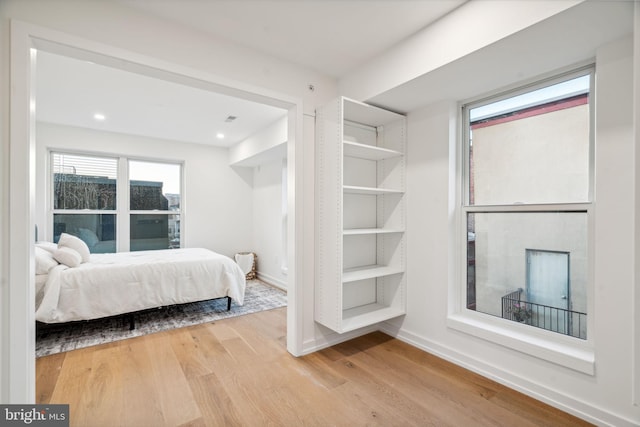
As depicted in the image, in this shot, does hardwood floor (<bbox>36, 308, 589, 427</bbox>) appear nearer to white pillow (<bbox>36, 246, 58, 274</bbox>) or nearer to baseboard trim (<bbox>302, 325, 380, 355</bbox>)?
baseboard trim (<bbox>302, 325, 380, 355</bbox>)

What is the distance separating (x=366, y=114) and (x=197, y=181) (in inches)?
155

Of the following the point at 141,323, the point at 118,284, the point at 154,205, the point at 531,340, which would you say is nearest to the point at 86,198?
the point at 154,205

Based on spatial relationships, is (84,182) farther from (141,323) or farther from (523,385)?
(523,385)

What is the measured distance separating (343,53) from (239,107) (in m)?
1.80

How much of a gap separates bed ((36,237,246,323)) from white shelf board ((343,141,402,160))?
216cm

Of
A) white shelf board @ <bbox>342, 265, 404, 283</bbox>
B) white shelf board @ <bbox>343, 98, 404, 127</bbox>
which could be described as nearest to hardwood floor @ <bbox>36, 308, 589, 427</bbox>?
white shelf board @ <bbox>342, 265, 404, 283</bbox>

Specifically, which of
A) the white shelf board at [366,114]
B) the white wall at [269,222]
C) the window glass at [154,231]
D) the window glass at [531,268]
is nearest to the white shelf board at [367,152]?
the white shelf board at [366,114]

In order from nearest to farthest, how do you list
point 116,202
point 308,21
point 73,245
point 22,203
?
point 22,203
point 308,21
point 73,245
point 116,202

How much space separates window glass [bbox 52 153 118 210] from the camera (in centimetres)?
454

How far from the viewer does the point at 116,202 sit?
4934 millimetres

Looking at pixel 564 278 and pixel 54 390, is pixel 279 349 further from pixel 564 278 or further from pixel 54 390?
pixel 564 278

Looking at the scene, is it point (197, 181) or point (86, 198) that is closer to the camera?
point (86, 198)

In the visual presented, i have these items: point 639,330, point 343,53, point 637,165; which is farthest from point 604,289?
point 343,53

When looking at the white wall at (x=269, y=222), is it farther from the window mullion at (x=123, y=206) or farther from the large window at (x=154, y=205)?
the window mullion at (x=123, y=206)
